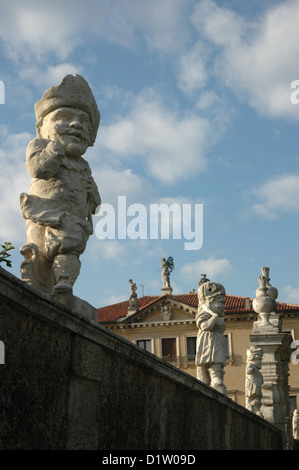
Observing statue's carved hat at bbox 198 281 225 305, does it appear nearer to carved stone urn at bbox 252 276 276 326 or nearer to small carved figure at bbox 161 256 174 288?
carved stone urn at bbox 252 276 276 326

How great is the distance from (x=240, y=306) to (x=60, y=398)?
3888 cm

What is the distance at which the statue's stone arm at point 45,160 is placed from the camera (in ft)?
15.0

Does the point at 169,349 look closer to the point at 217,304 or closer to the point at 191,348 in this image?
the point at 191,348

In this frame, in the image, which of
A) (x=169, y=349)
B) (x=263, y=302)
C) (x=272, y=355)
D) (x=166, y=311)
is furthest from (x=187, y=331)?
(x=272, y=355)

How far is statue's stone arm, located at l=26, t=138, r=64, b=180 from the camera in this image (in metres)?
4.57

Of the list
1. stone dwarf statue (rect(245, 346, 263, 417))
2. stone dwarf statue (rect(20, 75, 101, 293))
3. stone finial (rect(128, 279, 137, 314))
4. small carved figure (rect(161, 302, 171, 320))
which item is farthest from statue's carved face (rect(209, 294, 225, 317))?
stone finial (rect(128, 279, 137, 314))

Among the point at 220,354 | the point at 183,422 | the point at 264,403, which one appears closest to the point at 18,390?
the point at 183,422

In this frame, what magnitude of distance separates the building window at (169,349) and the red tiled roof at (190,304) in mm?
2719

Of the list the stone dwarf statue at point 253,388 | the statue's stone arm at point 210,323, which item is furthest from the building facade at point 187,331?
the statue's stone arm at point 210,323

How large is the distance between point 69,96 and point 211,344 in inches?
212

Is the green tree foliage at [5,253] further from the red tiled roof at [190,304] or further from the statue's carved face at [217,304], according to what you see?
the red tiled roof at [190,304]

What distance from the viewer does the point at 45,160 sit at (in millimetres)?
4578

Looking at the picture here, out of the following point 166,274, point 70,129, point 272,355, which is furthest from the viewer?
point 166,274
